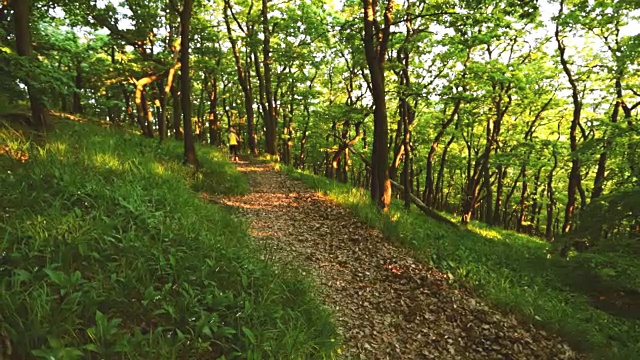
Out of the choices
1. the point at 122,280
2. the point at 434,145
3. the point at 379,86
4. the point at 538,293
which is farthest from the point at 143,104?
the point at 538,293

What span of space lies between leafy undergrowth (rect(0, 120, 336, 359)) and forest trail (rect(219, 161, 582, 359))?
1040 millimetres

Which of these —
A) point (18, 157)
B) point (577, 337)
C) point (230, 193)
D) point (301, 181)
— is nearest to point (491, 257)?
point (577, 337)

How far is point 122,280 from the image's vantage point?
10.9ft

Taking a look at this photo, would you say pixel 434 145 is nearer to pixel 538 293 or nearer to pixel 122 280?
pixel 538 293

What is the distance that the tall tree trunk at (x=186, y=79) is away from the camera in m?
9.84

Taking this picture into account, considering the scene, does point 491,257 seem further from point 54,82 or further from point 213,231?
point 54,82

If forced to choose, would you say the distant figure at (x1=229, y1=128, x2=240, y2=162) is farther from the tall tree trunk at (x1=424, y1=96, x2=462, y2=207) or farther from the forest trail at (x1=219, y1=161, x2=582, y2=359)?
the tall tree trunk at (x1=424, y1=96, x2=462, y2=207)

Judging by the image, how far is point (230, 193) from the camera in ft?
34.4

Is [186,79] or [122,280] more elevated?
[186,79]

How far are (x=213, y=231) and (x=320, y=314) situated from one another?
258cm

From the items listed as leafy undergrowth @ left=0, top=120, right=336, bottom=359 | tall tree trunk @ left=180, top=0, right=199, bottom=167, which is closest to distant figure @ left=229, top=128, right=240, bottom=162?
tall tree trunk @ left=180, top=0, right=199, bottom=167

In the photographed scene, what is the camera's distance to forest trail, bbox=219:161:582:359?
17.1 feet

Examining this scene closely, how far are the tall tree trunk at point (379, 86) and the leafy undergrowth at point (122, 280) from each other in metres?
5.69

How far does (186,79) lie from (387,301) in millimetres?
8580
